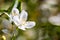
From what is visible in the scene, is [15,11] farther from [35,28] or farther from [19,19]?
[35,28]

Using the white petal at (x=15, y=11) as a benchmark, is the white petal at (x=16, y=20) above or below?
below

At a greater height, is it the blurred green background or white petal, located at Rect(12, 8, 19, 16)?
white petal, located at Rect(12, 8, 19, 16)

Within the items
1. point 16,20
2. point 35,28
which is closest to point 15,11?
point 16,20

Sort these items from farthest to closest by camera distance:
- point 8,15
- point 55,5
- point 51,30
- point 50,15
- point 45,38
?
point 55,5 → point 50,15 → point 51,30 → point 45,38 → point 8,15

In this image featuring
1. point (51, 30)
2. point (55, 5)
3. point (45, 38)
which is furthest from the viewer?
point (55, 5)

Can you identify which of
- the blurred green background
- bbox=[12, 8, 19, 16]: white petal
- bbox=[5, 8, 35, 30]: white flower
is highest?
bbox=[12, 8, 19, 16]: white petal

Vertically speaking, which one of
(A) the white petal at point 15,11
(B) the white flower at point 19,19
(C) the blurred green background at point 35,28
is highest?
(A) the white petal at point 15,11

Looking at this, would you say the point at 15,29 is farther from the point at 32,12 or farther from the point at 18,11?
the point at 32,12

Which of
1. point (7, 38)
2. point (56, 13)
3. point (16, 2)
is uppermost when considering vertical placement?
point (16, 2)

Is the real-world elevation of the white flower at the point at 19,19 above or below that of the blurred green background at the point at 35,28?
above

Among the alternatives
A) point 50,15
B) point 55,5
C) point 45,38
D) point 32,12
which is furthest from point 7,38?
point 55,5

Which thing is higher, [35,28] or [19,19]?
[19,19]
